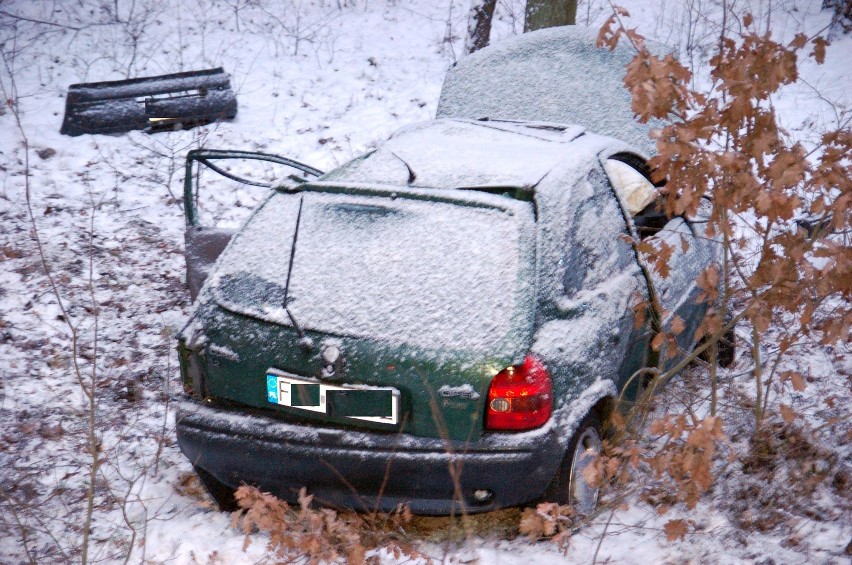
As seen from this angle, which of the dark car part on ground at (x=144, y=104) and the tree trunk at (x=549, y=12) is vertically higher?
the tree trunk at (x=549, y=12)

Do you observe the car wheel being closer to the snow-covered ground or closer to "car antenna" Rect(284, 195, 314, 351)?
the snow-covered ground

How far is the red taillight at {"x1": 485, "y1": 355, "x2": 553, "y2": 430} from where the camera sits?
2865mm

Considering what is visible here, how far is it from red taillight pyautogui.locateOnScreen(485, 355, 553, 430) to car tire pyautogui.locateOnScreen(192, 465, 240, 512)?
4.75 ft

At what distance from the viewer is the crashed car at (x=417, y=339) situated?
2.91 m

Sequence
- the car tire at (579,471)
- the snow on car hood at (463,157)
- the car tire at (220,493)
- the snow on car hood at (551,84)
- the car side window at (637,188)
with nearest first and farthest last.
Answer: the car tire at (579,471), the snow on car hood at (463,157), the car tire at (220,493), the car side window at (637,188), the snow on car hood at (551,84)

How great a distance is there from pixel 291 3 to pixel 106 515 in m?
11.6

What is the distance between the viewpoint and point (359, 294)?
3.07 m

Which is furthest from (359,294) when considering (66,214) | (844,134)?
(66,214)

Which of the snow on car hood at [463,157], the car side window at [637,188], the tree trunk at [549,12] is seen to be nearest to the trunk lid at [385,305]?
the snow on car hood at [463,157]

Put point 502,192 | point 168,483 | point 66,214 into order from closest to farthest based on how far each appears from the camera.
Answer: point 502,192 → point 168,483 → point 66,214

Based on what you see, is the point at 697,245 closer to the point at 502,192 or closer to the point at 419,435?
the point at 502,192

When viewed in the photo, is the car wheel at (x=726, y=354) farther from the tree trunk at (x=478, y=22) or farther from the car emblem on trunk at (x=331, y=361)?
the tree trunk at (x=478, y=22)

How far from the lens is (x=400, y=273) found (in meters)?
3.08

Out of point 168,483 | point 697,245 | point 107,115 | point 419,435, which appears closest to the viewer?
point 419,435
